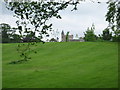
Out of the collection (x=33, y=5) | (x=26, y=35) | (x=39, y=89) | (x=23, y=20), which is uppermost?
(x=33, y=5)

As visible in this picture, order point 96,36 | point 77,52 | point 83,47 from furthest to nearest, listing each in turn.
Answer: point 96,36 → point 83,47 → point 77,52

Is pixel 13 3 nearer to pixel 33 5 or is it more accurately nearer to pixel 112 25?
pixel 33 5

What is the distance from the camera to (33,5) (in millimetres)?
7820

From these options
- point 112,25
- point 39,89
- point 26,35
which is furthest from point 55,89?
point 112,25

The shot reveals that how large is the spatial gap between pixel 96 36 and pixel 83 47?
36451mm

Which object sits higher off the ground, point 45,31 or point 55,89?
point 45,31

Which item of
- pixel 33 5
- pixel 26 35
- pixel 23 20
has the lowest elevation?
pixel 26 35

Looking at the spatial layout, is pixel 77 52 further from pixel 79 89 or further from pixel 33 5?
pixel 33 5

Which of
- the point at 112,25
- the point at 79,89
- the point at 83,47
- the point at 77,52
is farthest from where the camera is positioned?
the point at 83,47

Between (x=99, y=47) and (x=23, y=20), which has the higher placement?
(x=23, y=20)

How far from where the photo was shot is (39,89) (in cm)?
1312

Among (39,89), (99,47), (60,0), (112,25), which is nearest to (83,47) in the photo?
(99,47)

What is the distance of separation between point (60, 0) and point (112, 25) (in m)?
23.9

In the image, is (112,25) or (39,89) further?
(112,25)
